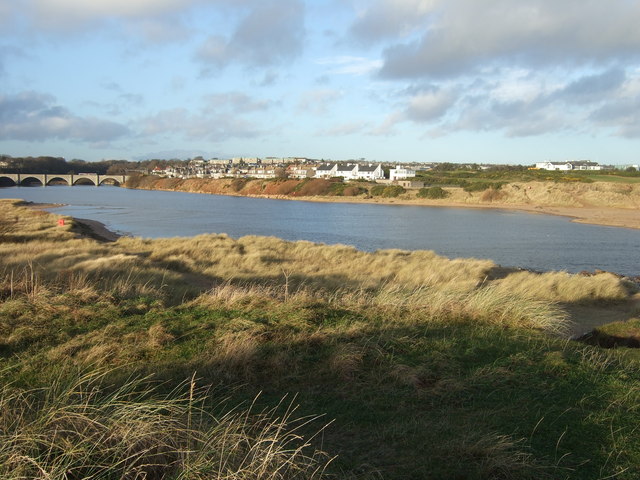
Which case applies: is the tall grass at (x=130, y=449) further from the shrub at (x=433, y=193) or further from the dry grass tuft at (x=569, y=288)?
the shrub at (x=433, y=193)

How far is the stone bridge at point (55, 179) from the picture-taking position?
143 m

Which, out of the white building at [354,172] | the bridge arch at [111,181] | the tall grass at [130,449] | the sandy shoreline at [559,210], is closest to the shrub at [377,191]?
the sandy shoreline at [559,210]

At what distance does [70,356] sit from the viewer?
640 cm

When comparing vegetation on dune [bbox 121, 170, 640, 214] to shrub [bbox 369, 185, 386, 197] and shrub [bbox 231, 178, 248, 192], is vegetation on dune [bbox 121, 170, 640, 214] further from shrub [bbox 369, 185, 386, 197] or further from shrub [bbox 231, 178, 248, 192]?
shrub [bbox 231, 178, 248, 192]

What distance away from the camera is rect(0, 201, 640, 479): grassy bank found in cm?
389

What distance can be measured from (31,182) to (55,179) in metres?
6.41

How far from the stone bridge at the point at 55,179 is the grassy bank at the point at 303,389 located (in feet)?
506

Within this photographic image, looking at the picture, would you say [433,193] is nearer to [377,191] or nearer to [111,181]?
[377,191]

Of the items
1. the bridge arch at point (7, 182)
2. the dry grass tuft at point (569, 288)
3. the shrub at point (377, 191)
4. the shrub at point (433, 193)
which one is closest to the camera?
the dry grass tuft at point (569, 288)

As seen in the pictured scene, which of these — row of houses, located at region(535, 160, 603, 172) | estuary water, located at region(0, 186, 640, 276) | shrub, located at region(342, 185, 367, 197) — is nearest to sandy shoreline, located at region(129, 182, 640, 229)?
shrub, located at region(342, 185, 367, 197)

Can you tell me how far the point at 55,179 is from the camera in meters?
159

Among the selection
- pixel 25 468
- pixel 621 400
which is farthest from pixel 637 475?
pixel 25 468

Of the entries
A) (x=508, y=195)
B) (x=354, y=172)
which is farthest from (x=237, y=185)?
(x=508, y=195)

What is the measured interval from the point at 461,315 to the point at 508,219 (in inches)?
2354
